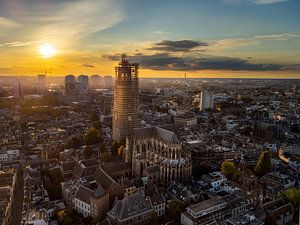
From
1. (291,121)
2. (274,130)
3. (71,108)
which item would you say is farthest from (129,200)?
(71,108)

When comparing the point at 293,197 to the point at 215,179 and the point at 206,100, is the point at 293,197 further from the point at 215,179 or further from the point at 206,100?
the point at 206,100

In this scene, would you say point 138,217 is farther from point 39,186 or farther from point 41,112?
point 41,112

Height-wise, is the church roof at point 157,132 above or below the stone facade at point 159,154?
above

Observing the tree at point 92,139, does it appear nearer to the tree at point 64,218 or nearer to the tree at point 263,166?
the tree at point 64,218

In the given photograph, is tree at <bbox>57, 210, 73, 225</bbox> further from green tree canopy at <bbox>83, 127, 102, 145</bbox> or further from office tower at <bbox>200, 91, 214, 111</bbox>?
office tower at <bbox>200, 91, 214, 111</bbox>

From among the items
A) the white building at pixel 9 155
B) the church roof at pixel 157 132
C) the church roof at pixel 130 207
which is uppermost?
the church roof at pixel 157 132

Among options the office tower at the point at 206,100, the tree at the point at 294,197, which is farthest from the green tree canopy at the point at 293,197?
the office tower at the point at 206,100

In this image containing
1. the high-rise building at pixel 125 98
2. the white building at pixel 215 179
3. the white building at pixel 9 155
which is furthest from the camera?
the high-rise building at pixel 125 98

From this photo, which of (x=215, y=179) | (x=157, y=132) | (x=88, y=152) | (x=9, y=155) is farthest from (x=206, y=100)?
(x=9, y=155)
